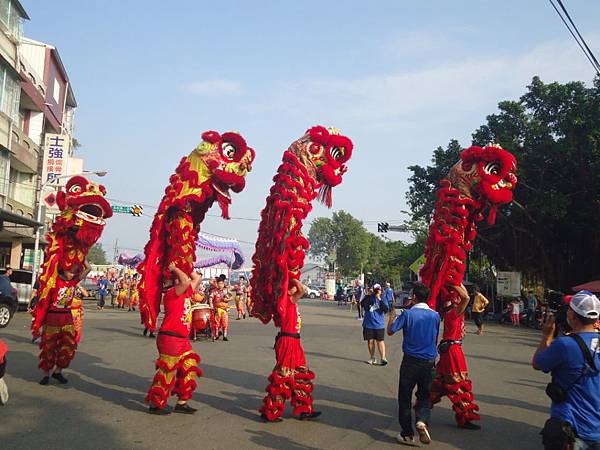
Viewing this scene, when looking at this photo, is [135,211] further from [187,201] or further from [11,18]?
[187,201]

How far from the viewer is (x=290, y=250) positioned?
6141mm

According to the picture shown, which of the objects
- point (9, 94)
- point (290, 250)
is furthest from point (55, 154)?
point (290, 250)

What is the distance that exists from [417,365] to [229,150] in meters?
3.36

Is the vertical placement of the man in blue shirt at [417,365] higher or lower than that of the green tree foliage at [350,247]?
lower

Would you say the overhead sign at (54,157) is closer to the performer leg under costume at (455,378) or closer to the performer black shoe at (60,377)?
the performer black shoe at (60,377)

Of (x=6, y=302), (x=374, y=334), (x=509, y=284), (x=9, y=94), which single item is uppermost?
(x=9, y=94)

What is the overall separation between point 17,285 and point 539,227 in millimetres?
21388

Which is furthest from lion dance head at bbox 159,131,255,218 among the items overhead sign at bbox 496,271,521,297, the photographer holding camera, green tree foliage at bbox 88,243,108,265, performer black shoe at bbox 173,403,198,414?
green tree foliage at bbox 88,243,108,265

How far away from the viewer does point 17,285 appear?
18656 mm

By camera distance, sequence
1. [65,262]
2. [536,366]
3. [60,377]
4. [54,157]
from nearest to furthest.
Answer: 1. [536,366]
2. [60,377]
3. [65,262]
4. [54,157]

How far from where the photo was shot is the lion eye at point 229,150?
262 inches

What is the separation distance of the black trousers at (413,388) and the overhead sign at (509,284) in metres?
21.8

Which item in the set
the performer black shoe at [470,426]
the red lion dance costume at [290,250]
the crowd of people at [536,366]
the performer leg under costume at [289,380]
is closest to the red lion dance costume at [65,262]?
the red lion dance costume at [290,250]

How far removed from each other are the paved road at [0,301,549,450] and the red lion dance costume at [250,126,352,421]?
418 millimetres
